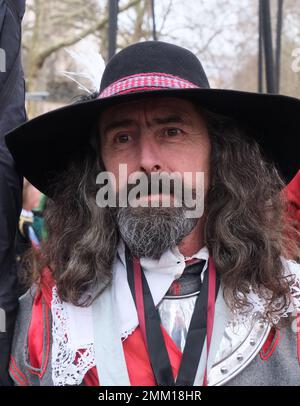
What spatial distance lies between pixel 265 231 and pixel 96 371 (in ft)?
2.44

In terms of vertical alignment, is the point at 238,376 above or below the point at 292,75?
below

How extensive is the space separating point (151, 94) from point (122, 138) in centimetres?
24

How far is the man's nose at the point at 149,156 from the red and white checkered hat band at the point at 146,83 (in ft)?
0.55

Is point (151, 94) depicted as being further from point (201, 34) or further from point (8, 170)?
point (201, 34)

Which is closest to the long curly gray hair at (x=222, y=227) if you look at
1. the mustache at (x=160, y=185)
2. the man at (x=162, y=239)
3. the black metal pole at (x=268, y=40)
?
the man at (x=162, y=239)

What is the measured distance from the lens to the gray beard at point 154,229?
5.60 feet

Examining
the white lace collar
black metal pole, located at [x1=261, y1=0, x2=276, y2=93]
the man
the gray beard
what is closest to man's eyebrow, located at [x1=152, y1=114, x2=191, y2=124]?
the man

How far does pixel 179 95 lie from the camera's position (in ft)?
5.39

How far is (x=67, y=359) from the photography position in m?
1.59

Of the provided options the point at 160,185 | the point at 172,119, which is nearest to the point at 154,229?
the point at 160,185

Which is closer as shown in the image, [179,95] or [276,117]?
[179,95]

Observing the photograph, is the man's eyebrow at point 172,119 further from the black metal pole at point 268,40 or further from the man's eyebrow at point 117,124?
the black metal pole at point 268,40

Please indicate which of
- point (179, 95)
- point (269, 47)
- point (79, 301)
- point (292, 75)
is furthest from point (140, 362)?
point (292, 75)

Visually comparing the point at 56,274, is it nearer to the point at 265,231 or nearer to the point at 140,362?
the point at 140,362
